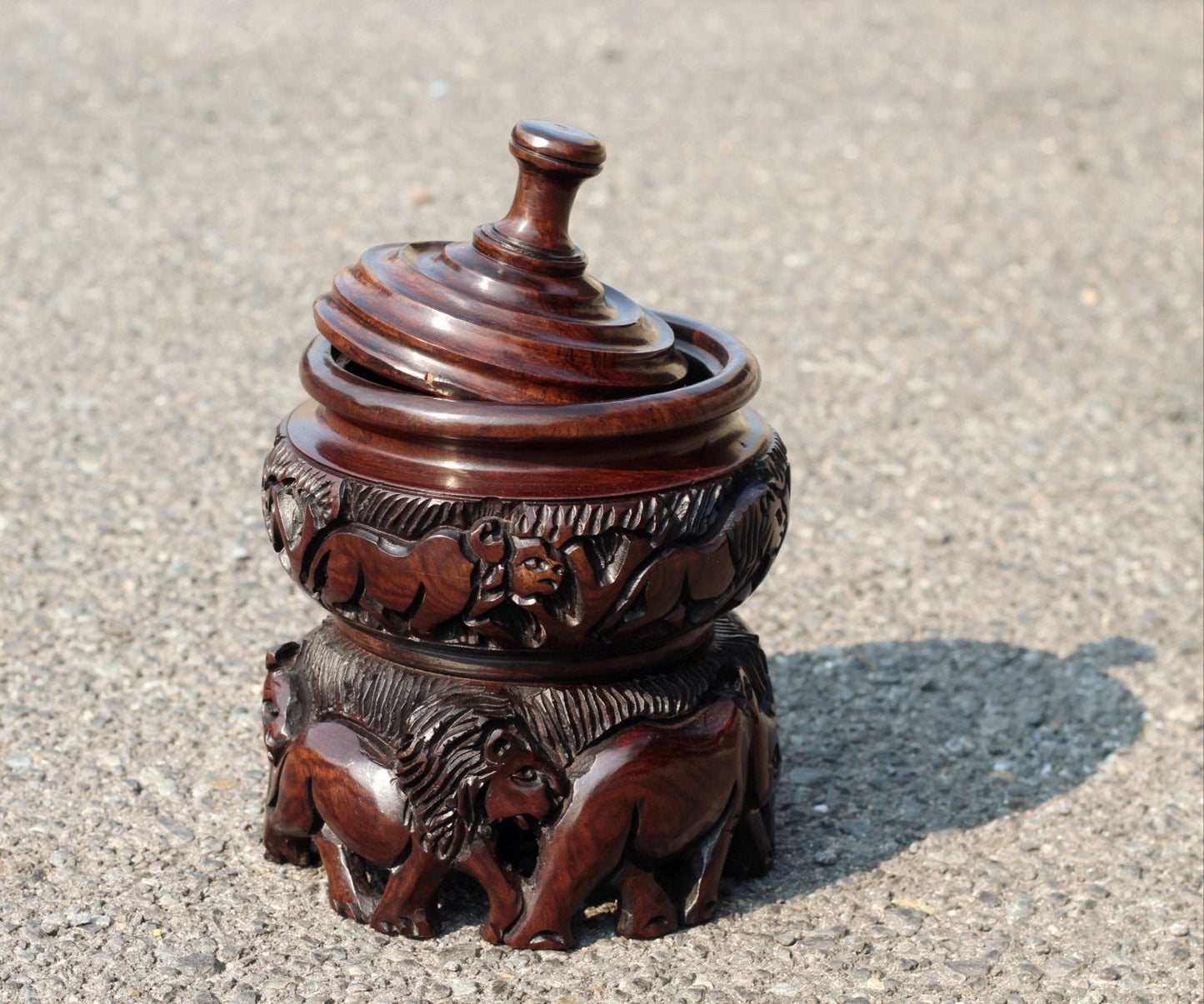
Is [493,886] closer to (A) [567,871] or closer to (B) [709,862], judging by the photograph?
(A) [567,871]

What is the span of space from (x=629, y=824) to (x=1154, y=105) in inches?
277

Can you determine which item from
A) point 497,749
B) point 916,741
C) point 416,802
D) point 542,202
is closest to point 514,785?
point 497,749

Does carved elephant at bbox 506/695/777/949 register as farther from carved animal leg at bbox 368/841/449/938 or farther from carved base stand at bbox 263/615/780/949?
carved animal leg at bbox 368/841/449/938

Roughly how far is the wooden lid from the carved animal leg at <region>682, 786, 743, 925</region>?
0.80 meters

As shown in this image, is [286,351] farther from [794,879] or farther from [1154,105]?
[1154,105]

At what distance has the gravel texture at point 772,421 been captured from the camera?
2826mm

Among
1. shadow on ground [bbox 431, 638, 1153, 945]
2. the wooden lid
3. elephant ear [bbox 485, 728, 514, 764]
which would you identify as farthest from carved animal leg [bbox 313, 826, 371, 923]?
the wooden lid

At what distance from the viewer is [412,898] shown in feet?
8.80

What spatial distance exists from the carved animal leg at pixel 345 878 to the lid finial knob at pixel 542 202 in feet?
3.64

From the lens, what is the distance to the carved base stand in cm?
258

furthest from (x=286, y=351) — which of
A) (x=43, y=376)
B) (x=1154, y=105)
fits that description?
(x=1154, y=105)

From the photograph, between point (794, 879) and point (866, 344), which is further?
point (866, 344)

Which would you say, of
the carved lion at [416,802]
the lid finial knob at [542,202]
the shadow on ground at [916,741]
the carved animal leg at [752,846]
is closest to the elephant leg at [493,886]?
the carved lion at [416,802]

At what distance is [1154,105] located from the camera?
8328mm
